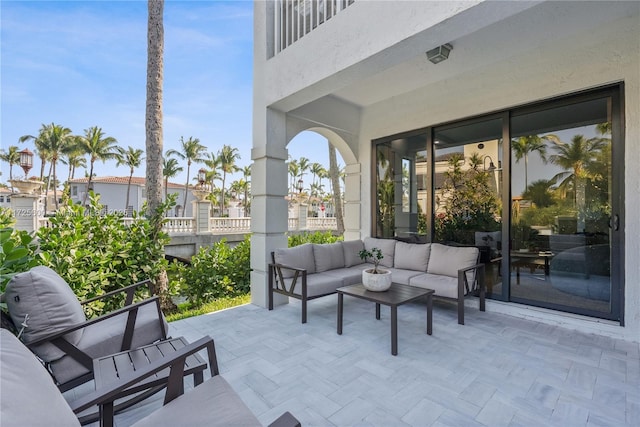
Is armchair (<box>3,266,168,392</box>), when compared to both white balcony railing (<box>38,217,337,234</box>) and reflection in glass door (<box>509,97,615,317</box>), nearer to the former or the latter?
reflection in glass door (<box>509,97,615,317</box>)

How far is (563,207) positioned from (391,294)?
255cm

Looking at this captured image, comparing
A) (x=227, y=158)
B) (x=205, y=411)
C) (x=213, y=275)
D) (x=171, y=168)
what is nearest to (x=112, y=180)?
(x=171, y=168)

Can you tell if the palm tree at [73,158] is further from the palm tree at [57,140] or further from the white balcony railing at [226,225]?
the white balcony railing at [226,225]

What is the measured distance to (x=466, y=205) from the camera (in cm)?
460

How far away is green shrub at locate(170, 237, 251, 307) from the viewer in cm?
495

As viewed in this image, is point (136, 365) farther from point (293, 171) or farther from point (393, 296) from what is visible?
point (293, 171)

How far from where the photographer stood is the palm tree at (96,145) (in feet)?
71.0

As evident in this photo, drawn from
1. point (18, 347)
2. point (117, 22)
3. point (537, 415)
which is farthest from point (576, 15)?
point (117, 22)

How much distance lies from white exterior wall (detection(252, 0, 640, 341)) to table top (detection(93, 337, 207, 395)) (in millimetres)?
2310

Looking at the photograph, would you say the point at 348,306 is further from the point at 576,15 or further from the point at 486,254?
the point at 576,15

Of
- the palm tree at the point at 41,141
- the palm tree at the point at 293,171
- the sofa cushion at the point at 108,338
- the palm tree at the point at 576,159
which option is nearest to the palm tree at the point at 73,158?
the palm tree at the point at 41,141

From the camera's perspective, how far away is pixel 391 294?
3268 mm

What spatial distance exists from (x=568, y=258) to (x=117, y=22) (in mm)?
8212

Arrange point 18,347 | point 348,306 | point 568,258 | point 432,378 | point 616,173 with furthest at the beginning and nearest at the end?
point 348,306, point 568,258, point 616,173, point 432,378, point 18,347
